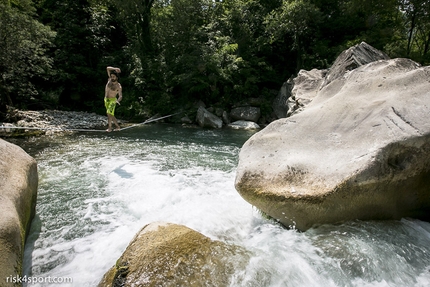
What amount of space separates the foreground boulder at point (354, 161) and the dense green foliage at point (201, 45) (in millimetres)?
14553

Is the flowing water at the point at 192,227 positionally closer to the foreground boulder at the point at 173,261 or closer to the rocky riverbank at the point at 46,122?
the foreground boulder at the point at 173,261

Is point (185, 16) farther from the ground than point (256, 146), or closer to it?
farther from the ground

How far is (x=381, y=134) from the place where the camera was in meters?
3.57

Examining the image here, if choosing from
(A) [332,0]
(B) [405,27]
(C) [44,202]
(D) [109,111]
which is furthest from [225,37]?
(C) [44,202]

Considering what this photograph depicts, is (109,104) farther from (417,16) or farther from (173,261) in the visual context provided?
(417,16)

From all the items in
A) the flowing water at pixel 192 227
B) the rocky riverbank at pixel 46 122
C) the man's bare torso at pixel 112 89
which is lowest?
the rocky riverbank at pixel 46 122

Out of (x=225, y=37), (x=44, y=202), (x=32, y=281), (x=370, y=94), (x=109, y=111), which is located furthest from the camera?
(x=225, y=37)

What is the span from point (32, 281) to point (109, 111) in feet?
20.5

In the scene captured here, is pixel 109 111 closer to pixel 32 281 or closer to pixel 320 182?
pixel 32 281

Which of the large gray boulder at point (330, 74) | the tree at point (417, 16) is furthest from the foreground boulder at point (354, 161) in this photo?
the tree at point (417, 16)

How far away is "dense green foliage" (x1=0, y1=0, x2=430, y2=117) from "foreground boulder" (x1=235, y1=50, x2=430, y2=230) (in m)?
14.6

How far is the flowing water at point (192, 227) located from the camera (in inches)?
117

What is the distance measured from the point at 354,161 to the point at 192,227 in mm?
2721

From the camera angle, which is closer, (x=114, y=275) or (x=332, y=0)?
(x=114, y=275)
